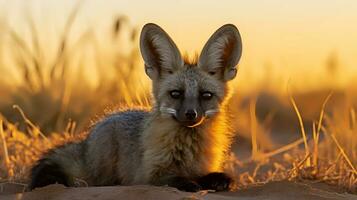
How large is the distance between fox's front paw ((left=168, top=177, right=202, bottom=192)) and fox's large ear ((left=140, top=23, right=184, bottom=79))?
950 millimetres

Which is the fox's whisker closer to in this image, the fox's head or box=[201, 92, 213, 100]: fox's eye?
the fox's head

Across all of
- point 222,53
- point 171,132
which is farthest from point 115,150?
point 222,53

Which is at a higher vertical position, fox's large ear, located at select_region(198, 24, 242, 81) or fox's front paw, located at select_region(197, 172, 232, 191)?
fox's large ear, located at select_region(198, 24, 242, 81)

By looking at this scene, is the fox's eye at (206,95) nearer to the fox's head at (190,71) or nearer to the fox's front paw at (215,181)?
the fox's head at (190,71)

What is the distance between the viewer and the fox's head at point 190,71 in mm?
6312

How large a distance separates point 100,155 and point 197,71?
3.61ft

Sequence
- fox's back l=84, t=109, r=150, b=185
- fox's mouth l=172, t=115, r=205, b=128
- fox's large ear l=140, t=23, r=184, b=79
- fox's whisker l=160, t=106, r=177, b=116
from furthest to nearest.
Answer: fox's back l=84, t=109, r=150, b=185, fox's large ear l=140, t=23, r=184, b=79, fox's whisker l=160, t=106, r=177, b=116, fox's mouth l=172, t=115, r=205, b=128

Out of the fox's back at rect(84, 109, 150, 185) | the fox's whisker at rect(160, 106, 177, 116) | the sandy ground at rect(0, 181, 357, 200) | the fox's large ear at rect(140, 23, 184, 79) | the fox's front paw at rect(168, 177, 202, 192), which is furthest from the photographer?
the fox's back at rect(84, 109, 150, 185)

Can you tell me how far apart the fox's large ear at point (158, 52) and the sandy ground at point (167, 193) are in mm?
1180

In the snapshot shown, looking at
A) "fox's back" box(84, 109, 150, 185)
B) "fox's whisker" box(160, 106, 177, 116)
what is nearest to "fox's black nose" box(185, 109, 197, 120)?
"fox's whisker" box(160, 106, 177, 116)

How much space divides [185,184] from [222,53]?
1.22 m

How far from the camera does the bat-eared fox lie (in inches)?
249

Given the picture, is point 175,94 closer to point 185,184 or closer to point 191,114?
point 191,114

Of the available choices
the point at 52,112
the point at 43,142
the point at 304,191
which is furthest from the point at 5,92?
the point at 304,191
